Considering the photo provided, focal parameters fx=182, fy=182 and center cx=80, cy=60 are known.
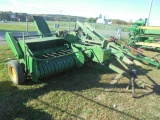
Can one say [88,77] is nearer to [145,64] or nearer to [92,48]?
[92,48]

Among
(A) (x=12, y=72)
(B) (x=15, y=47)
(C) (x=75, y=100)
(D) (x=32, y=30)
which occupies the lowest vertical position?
(C) (x=75, y=100)

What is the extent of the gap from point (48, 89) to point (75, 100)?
0.84 m

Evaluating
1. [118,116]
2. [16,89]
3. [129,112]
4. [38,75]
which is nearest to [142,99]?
[129,112]

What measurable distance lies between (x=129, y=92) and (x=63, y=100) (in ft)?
5.96

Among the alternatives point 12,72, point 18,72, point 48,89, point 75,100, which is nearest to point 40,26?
point 12,72

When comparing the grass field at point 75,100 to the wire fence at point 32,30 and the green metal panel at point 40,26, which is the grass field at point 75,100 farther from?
the wire fence at point 32,30

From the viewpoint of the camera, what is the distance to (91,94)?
4.59 m

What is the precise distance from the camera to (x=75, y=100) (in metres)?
4.25

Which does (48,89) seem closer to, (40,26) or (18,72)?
(18,72)

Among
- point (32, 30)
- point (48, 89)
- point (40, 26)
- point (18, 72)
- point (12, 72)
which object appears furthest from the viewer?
point (32, 30)

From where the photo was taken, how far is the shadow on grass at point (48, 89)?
3639 millimetres

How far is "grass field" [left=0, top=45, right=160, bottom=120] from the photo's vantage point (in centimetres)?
371

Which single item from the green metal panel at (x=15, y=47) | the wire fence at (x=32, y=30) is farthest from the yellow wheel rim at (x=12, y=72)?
the wire fence at (x=32, y=30)

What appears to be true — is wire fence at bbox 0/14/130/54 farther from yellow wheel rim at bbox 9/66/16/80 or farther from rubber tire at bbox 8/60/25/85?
rubber tire at bbox 8/60/25/85
